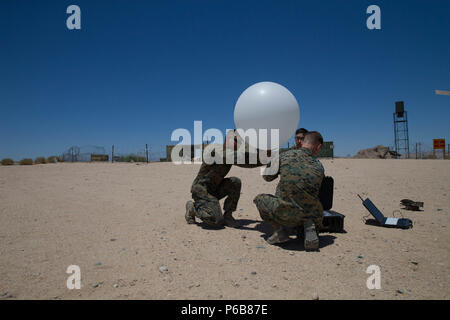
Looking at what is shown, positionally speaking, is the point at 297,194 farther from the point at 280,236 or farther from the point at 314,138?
the point at 314,138

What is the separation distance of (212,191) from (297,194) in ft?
6.03

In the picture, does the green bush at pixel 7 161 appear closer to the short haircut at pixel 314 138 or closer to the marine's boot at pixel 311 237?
the short haircut at pixel 314 138

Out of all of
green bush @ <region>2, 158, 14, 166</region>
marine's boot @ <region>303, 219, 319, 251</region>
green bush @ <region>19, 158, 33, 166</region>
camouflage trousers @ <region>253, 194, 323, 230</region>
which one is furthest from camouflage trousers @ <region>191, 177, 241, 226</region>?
green bush @ <region>2, 158, 14, 166</region>

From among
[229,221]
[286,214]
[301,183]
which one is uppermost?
[301,183]

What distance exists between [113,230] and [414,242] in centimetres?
461

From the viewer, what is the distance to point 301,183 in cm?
328

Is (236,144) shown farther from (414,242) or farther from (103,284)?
(414,242)

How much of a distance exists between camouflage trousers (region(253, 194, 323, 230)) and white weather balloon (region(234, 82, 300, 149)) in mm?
866

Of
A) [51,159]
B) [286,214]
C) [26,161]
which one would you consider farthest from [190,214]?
[51,159]

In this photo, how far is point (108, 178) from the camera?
11273mm

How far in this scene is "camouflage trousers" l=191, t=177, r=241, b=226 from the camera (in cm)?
431

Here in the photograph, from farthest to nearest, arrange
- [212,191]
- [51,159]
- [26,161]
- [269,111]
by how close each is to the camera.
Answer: [51,159]
[26,161]
[212,191]
[269,111]

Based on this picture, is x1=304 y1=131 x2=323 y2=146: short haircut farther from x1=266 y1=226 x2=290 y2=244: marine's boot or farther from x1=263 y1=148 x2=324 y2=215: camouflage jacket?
x1=266 y1=226 x2=290 y2=244: marine's boot
